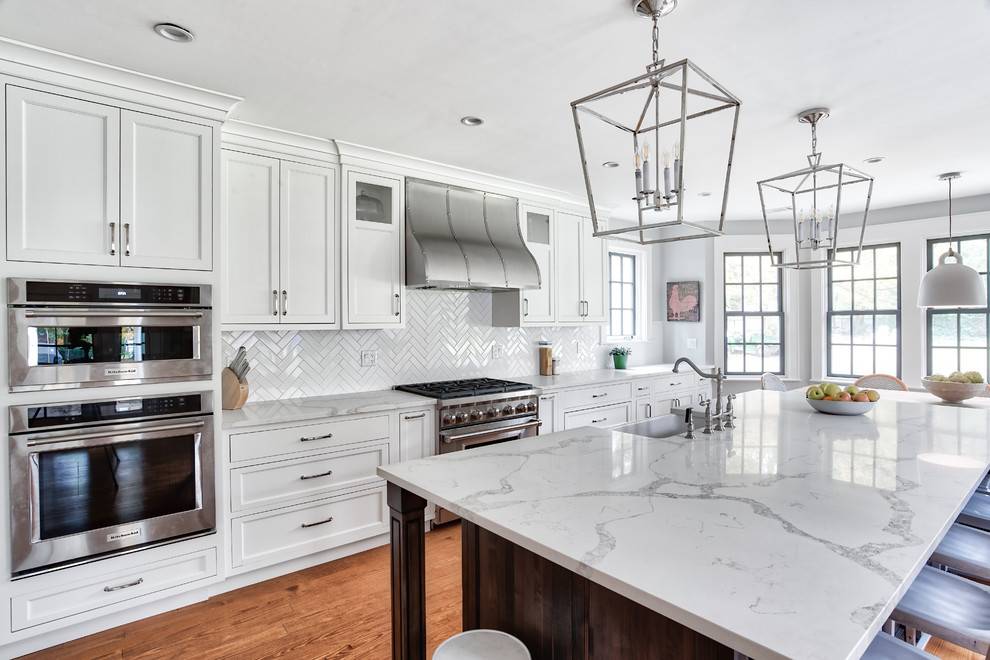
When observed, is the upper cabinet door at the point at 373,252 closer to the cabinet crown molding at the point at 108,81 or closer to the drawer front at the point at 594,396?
the cabinet crown molding at the point at 108,81

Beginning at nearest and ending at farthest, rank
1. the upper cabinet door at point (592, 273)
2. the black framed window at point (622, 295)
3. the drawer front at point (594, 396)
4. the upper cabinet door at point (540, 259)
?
the drawer front at point (594, 396), the upper cabinet door at point (540, 259), the upper cabinet door at point (592, 273), the black framed window at point (622, 295)

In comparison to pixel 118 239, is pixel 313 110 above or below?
above

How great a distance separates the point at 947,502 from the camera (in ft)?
4.81

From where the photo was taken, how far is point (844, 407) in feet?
9.02

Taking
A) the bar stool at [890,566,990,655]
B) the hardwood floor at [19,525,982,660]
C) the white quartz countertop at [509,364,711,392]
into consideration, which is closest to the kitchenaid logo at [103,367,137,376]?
the hardwood floor at [19,525,982,660]

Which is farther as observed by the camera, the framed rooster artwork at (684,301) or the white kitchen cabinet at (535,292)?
the framed rooster artwork at (684,301)

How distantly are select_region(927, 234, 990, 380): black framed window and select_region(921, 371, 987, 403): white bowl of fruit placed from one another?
6.29 ft

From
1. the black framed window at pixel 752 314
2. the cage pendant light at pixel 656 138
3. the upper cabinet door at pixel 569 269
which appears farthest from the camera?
the black framed window at pixel 752 314

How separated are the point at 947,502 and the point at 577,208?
3622 millimetres

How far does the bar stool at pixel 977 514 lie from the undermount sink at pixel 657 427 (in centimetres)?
108

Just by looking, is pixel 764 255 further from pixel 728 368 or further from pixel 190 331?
pixel 190 331

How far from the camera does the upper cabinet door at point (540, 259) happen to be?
430 cm

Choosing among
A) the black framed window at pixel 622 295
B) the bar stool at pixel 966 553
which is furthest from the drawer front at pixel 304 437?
the black framed window at pixel 622 295

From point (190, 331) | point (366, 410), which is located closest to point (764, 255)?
point (366, 410)
